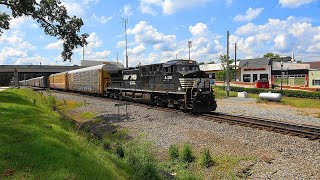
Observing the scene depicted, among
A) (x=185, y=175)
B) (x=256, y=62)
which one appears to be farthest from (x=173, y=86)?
(x=256, y=62)

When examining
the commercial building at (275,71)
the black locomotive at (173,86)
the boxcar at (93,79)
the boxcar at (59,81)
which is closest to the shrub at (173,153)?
the black locomotive at (173,86)

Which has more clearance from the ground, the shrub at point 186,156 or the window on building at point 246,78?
the window on building at point 246,78

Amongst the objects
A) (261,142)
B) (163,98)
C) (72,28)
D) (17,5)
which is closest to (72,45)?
(72,28)

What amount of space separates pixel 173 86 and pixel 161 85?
167 centimetres

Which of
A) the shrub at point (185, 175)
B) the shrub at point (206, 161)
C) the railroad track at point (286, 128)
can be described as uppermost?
the railroad track at point (286, 128)

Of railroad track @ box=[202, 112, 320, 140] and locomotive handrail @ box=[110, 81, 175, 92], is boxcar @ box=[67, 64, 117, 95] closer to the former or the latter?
locomotive handrail @ box=[110, 81, 175, 92]

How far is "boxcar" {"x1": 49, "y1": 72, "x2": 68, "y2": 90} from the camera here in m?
49.4

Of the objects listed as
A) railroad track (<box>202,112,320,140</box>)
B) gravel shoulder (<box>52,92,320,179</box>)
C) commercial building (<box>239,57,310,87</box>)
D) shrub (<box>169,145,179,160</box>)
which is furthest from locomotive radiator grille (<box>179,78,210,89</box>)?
commercial building (<box>239,57,310,87</box>)

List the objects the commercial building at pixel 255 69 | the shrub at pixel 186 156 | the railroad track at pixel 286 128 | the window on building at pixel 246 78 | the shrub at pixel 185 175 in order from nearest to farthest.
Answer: the shrub at pixel 185 175, the shrub at pixel 186 156, the railroad track at pixel 286 128, the commercial building at pixel 255 69, the window on building at pixel 246 78

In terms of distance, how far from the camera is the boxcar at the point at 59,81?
4941cm

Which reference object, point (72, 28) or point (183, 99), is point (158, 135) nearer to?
point (183, 99)

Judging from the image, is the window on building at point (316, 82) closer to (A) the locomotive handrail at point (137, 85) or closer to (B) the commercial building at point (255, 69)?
(B) the commercial building at point (255, 69)

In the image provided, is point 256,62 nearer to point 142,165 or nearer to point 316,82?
point 316,82

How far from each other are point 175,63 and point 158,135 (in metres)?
7.81
